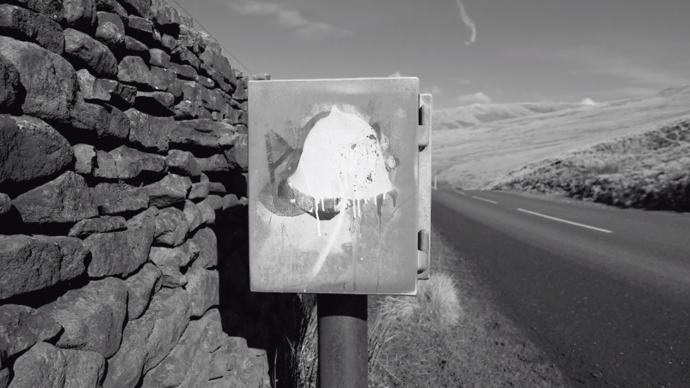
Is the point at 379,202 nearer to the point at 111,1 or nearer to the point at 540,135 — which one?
the point at 111,1

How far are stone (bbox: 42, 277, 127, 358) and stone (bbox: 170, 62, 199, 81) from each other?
1.50 meters

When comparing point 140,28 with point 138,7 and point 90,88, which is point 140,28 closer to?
point 138,7

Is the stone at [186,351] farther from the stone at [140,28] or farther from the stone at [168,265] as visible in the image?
the stone at [140,28]

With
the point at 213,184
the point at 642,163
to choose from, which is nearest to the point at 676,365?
the point at 213,184

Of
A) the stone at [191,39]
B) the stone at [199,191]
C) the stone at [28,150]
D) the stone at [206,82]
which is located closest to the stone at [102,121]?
the stone at [28,150]

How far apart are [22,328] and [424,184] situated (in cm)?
153

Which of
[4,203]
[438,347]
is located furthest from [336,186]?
[438,347]

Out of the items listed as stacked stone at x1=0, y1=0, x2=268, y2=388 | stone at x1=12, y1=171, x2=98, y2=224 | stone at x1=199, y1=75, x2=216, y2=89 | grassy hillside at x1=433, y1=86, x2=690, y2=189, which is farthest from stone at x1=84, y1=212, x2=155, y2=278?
grassy hillside at x1=433, y1=86, x2=690, y2=189

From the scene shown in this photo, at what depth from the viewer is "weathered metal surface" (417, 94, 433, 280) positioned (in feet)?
6.38

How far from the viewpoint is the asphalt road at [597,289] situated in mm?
3357

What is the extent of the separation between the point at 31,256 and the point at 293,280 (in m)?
0.92

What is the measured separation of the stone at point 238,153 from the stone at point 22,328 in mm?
1458

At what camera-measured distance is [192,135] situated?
8.27ft

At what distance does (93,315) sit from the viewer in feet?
5.36
